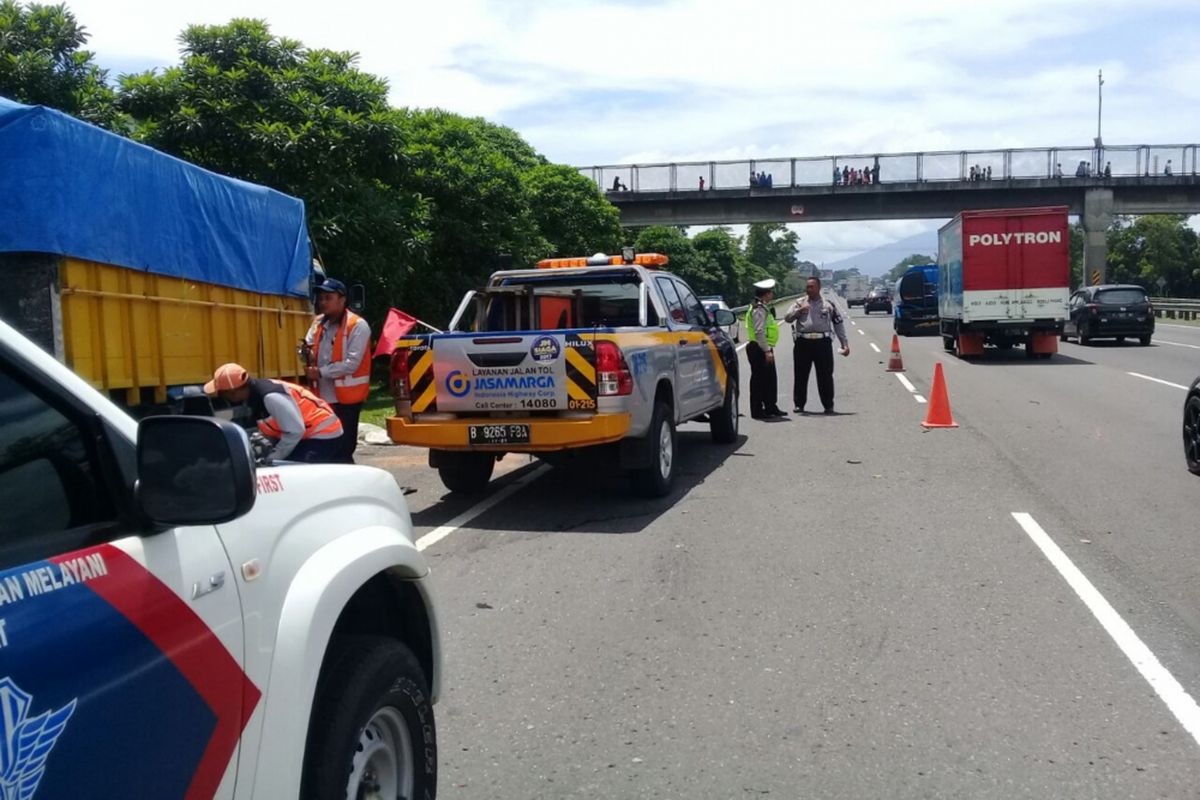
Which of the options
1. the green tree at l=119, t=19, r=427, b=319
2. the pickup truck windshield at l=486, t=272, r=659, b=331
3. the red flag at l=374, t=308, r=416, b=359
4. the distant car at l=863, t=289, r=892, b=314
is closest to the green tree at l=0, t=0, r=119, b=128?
the green tree at l=119, t=19, r=427, b=319

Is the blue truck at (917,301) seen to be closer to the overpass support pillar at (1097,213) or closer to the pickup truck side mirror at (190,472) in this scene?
the overpass support pillar at (1097,213)

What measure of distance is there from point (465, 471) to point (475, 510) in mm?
745

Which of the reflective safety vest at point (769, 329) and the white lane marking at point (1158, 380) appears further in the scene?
the white lane marking at point (1158, 380)

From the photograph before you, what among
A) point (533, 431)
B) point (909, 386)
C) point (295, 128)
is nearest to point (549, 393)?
point (533, 431)

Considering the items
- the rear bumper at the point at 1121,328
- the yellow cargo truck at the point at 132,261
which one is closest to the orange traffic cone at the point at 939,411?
the yellow cargo truck at the point at 132,261

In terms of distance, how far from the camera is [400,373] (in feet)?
30.5

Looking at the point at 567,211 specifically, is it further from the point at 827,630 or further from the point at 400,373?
the point at 827,630

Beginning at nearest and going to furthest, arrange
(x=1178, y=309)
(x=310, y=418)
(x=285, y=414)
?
(x=285, y=414), (x=310, y=418), (x=1178, y=309)

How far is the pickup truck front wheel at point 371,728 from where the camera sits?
273cm

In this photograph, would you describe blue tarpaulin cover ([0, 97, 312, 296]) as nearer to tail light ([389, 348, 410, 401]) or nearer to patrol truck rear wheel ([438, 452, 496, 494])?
tail light ([389, 348, 410, 401])

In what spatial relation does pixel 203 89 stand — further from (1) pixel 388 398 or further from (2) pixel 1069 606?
(2) pixel 1069 606

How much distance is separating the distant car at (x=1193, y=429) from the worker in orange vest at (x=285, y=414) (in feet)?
25.2

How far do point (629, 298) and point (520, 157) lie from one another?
30603mm

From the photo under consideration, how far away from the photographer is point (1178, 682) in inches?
199
